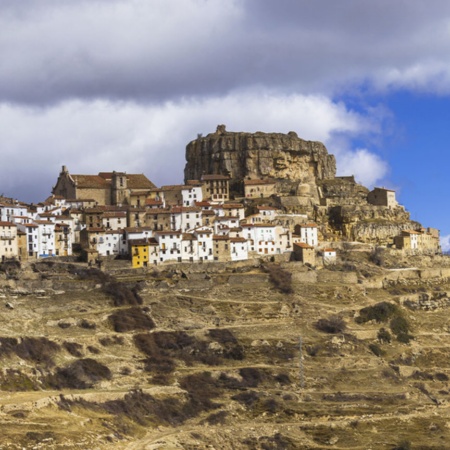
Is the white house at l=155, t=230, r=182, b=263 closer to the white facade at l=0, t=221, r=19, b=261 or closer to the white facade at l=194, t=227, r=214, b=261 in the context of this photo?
the white facade at l=194, t=227, r=214, b=261

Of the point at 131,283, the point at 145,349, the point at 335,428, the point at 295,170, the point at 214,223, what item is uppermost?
the point at 295,170

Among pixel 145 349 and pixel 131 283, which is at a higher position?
pixel 131 283

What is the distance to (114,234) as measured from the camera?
99.0m

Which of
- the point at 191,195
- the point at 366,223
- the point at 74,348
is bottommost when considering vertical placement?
the point at 74,348

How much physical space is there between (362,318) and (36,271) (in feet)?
105

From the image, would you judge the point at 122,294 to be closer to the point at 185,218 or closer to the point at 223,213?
the point at 185,218

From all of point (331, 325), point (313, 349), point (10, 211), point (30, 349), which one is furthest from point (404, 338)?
point (10, 211)

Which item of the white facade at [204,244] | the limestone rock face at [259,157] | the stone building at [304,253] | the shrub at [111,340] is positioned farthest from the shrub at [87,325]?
the limestone rock face at [259,157]

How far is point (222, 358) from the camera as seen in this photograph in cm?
8338

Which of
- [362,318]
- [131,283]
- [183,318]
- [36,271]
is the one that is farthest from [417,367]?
[36,271]

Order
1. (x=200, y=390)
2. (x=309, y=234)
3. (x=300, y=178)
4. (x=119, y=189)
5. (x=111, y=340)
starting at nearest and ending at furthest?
(x=200, y=390) < (x=111, y=340) < (x=309, y=234) < (x=119, y=189) < (x=300, y=178)

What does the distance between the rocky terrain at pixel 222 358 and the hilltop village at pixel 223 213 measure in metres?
3.42

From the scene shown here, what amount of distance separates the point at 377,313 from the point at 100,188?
35808 millimetres

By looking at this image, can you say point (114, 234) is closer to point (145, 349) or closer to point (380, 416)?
point (145, 349)
